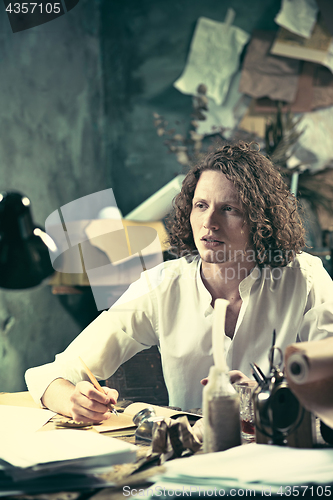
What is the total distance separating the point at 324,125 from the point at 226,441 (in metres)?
2.39

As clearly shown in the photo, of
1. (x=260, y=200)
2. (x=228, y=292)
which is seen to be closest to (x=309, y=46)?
(x=260, y=200)

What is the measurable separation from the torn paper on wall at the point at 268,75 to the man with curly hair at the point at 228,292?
1494 millimetres

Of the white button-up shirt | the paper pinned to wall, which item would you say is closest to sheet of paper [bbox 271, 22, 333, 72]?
the paper pinned to wall

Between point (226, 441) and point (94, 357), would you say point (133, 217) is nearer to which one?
point (94, 357)

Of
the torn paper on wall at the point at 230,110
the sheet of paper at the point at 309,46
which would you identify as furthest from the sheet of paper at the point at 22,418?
the sheet of paper at the point at 309,46

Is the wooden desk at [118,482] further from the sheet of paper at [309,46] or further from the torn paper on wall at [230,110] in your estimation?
the sheet of paper at [309,46]

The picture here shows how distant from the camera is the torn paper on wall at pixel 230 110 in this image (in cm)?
272

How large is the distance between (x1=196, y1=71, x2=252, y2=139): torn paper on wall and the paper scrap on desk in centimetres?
229

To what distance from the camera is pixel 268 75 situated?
106 inches

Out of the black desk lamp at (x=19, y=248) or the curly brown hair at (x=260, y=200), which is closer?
the black desk lamp at (x=19, y=248)

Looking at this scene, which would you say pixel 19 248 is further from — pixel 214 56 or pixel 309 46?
pixel 309 46

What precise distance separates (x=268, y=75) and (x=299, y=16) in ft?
1.19

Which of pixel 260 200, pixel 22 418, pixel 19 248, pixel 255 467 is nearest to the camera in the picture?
pixel 255 467

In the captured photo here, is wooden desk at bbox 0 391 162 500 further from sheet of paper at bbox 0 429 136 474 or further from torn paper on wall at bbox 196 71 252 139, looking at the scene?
torn paper on wall at bbox 196 71 252 139
